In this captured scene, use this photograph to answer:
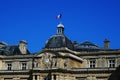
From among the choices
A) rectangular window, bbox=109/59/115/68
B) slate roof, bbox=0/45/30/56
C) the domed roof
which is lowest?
rectangular window, bbox=109/59/115/68

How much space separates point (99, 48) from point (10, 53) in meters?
17.4

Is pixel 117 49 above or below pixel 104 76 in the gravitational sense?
above

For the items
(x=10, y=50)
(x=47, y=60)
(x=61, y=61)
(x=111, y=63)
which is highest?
(x=10, y=50)

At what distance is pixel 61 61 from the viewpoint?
72.1 m

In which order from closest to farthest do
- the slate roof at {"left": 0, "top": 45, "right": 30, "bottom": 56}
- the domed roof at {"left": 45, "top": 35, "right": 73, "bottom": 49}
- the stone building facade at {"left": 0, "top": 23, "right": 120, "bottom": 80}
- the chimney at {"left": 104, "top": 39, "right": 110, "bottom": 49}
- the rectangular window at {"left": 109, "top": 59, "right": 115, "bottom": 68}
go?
1. the stone building facade at {"left": 0, "top": 23, "right": 120, "bottom": 80}
2. the rectangular window at {"left": 109, "top": 59, "right": 115, "bottom": 68}
3. the domed roof at {"left": 45, "top": 35, "right": 73, "bottom": 49}
4. the chimney at {"left": 104, "top": 39, "right": 110, "bottom": 49}
5. the slate roof at {"left": 0, "top": 45, "right": 30, "bottom": 56}

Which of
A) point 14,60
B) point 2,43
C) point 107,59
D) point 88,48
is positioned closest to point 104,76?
point 107,59

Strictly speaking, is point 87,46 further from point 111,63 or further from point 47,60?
point 47,60

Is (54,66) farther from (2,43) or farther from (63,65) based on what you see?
(2,43)

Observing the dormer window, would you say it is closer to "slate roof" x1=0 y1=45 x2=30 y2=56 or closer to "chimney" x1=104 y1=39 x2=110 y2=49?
"chimney" x1=104 y1=39 x2=110 y2=49

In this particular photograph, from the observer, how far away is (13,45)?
83.1 meters

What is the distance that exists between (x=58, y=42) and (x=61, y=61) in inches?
210

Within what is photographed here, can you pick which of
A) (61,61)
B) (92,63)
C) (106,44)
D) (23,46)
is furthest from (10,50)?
(106,44)

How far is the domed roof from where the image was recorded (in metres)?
76.0

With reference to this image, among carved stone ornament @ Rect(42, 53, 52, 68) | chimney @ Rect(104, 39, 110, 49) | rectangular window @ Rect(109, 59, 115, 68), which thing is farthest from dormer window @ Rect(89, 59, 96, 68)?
carved stone ornament @ Rect(42, 53, 52, 68)
